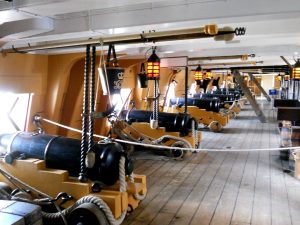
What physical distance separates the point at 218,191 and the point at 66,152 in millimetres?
2069

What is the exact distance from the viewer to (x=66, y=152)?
358 cm

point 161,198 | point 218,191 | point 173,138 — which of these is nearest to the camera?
point 161,198

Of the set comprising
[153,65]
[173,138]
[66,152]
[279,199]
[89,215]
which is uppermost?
[153,65]

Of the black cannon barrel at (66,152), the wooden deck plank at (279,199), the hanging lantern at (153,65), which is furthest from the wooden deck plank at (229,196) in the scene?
the hanging lantern at (153,65)

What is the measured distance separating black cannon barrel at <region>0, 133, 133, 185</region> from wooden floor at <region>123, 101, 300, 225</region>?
583mm

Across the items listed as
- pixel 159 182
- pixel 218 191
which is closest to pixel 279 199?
pixel 218 191

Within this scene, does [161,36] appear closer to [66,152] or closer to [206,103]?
[66,152]

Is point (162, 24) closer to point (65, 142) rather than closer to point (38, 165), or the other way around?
point (65, 142)

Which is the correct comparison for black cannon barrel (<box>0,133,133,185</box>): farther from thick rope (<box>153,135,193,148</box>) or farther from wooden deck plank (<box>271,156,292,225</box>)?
thick rope (<box>153,135,193,148</box>)

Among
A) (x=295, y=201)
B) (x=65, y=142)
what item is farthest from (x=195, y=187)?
(x=65, y=142)

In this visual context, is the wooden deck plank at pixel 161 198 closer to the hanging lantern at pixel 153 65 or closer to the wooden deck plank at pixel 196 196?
the wooden deck plank at pixel 196 196

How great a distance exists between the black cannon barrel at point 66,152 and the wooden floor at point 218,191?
583mm

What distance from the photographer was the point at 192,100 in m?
11.0

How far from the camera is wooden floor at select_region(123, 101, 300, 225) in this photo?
11.7 feet
